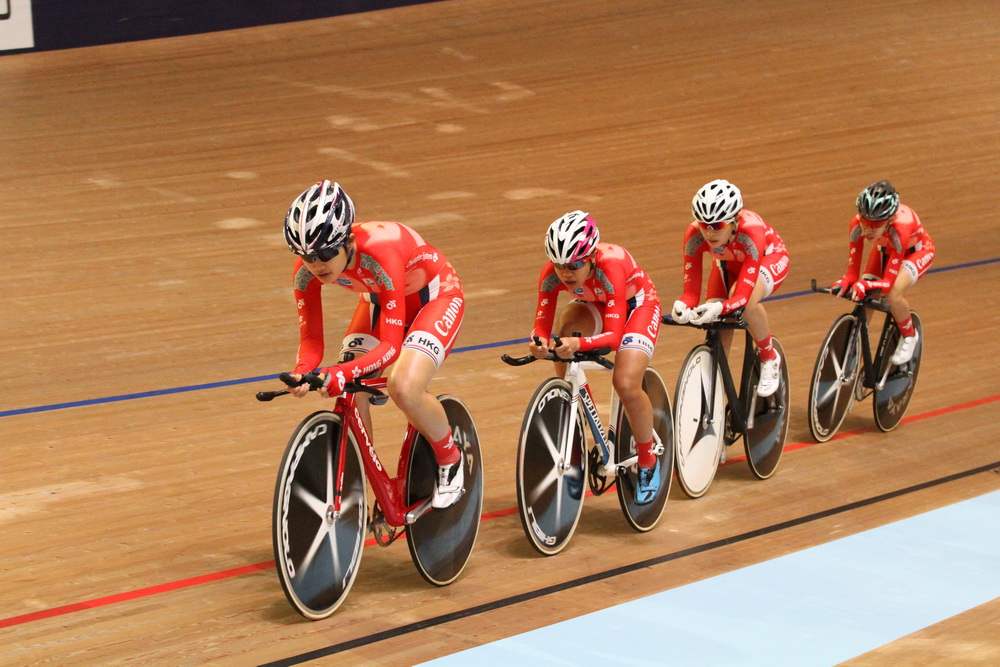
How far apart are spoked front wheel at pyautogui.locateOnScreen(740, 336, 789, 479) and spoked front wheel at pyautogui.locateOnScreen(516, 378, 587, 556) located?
1062 mm

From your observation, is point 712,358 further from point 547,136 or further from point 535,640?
point 547,136

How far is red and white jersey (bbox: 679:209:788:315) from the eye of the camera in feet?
13.9

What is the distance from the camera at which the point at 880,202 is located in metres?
4.89

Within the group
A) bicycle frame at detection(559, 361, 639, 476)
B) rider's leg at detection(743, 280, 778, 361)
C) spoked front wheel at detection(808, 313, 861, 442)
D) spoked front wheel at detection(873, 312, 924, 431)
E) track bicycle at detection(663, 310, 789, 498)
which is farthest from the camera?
spoked front wheel at detection(873, 312, 924, 431)

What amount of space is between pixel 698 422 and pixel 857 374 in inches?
53.7

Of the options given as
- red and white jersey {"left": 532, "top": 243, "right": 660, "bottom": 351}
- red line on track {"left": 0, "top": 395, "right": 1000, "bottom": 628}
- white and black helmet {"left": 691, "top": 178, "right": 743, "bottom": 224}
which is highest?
white and black helmet {"left": 691, "top": 178, "right": 743, "bottom": 224}

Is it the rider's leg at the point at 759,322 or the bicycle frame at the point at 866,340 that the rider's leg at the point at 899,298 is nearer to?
the bicycle frame at the point at 866,340

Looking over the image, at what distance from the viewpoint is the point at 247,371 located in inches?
225

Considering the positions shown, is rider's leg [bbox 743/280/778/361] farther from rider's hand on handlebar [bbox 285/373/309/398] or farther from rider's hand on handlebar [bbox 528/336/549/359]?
rider's hand on handlebar [bbox 285/373/309/398]

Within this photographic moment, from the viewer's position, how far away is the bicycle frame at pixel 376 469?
A: 3053mm

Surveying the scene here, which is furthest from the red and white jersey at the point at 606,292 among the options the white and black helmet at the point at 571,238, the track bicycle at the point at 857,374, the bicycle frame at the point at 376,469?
the track bicycle at the point at 857,374

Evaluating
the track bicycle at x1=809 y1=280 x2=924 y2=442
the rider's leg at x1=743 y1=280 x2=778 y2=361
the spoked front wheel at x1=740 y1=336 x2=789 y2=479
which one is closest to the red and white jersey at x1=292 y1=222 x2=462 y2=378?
the rider's leg at x1=743 y1=280 x2=778 y2=361

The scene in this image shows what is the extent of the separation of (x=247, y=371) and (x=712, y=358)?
102 inches

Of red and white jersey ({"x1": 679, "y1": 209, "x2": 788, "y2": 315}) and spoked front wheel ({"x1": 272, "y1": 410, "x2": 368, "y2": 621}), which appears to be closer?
spoked front wheel ({"x1": 272, "y1": 410, "x2": 368, "y2": 621})
